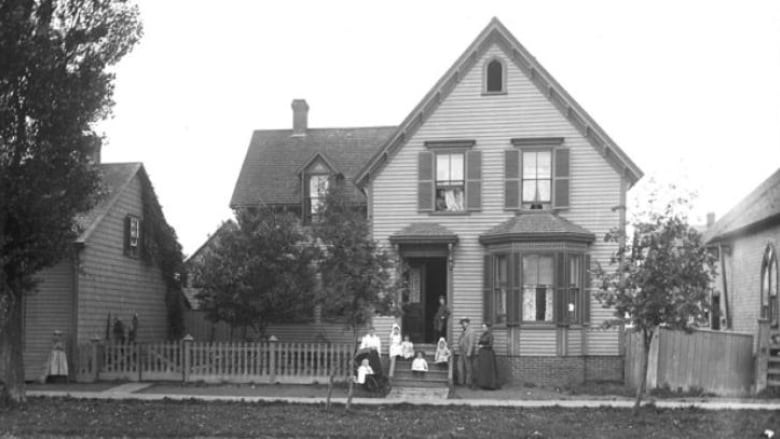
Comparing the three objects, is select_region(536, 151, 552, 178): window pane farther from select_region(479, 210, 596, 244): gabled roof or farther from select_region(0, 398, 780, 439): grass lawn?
select_region(0, 398, 780, 439): grass lawn

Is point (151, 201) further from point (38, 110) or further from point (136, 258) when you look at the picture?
point (38, 110)

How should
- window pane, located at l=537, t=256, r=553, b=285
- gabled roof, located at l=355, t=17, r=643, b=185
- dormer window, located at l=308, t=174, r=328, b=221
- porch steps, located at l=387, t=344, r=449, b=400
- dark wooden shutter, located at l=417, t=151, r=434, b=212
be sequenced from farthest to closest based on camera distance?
dormer window, located at l=308, t=174, r=328, b=221, dark wooden shutter, located at l=417, t=151, r=434, b=212, gabled roof, located at l=355, t=17, r=643, b=185, window pane, located at l=537, t=256, r=553, b=285, porch steps, located at l=387, t=344, r=449, b=400

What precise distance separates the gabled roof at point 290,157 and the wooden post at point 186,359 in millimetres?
6746

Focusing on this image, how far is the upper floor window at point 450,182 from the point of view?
86.8 feet

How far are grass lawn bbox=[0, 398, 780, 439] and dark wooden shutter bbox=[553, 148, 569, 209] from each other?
8.28m

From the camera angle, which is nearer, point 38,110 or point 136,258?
point 38,110

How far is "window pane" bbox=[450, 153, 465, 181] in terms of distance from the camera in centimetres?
2647

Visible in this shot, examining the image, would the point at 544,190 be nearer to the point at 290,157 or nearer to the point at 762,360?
the point at 762,360

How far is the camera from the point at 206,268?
27.6 meters

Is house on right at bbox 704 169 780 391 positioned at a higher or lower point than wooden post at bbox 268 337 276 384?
higher

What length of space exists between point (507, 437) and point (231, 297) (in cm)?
1380

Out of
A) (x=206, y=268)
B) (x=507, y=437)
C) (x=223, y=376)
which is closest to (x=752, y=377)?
(x=507, y=437)

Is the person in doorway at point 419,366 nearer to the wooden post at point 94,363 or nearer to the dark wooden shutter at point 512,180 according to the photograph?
the dark wooden shutter at point 512,180

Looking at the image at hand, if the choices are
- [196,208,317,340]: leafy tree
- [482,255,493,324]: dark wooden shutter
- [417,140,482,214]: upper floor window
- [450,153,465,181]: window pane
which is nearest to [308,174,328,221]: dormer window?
[196,208,317,340]: leafy tree
